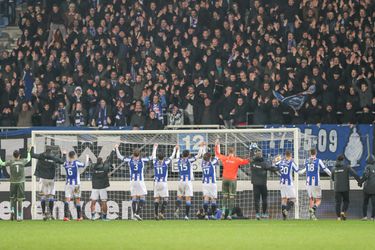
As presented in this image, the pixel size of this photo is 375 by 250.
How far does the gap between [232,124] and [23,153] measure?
5653mm

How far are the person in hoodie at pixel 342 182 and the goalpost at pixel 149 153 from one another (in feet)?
3.96

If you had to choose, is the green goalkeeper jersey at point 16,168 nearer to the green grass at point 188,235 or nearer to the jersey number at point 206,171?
the green grass at point 188,235

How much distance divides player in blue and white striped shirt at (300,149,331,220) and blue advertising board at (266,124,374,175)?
1.60 feet

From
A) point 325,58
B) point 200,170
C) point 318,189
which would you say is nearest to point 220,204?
point 200,170

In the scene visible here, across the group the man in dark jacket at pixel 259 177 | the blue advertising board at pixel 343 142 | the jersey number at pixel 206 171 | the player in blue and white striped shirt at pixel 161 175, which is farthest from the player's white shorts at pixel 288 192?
the player in blue and white striped shirt at pixel 161 175

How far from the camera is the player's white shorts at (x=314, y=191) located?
2717cm

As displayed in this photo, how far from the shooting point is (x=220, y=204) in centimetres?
2853

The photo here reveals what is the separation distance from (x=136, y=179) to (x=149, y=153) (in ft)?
A: 4.71

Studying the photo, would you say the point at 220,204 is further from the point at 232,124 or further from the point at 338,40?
the point at 338,40

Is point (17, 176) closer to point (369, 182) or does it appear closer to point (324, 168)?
point (324, 168)

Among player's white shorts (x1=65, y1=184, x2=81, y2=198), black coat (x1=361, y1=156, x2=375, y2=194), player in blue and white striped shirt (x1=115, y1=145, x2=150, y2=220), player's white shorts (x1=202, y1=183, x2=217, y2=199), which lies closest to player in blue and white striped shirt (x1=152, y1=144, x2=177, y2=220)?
player in blue and white striped shirt (x1=115, y1=145, x2=150, y2=220)

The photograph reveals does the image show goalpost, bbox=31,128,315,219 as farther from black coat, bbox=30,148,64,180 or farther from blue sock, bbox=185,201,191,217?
blue sock, bbox=185,201,191,217

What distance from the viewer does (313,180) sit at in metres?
27.1

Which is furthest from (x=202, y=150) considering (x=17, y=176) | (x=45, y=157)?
(x=17, y=176)
